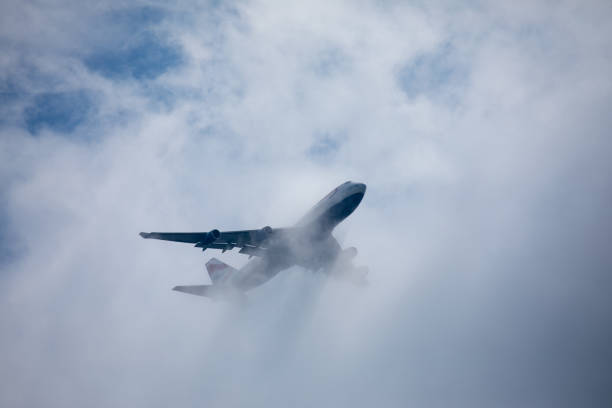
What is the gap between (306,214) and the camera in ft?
127

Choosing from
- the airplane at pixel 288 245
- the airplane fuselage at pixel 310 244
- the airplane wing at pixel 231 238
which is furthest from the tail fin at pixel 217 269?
the airplane wing at pixel 231 238

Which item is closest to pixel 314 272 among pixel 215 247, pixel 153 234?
pixel 215 247

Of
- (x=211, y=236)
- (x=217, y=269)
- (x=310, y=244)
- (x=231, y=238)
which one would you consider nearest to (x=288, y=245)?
(x=310, y=244)

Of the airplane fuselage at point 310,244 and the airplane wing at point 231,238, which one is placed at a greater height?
the airplane wing at point 231,238

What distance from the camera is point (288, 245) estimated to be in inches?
1554

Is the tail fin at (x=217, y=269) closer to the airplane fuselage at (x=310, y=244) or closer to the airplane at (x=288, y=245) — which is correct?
the airplane at (x=288, y=245)

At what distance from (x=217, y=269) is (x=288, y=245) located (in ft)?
51.0

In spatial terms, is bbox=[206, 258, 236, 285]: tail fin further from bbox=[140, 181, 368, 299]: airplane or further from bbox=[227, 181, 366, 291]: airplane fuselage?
bbox=[227, 181, 366, 291]: airplane fuselage

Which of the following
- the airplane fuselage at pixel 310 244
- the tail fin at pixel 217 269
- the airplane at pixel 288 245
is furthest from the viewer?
the tail fin at pixel 217 269

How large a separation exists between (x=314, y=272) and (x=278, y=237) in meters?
9.55

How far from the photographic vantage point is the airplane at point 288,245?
3522cm

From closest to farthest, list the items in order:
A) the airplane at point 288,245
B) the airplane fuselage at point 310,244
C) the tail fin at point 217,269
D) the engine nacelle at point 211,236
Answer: the engine nacelle at point 211,236 → the airplane at point 288,245 → the airplane fuselage at point 310,244 → the tail fin at point 217,269

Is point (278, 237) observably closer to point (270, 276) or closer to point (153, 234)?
point (270, 276)

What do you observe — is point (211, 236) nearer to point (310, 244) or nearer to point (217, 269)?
point (310, 244)
